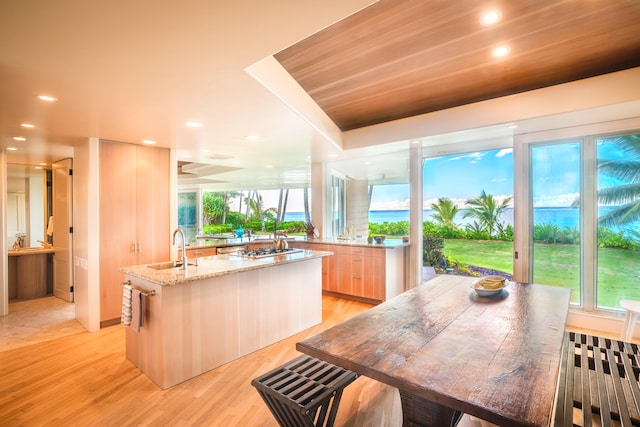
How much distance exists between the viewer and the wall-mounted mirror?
5559 millimetres

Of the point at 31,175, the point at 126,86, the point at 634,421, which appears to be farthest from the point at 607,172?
the point at 31,175

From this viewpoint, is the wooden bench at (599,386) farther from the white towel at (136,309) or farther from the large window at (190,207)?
the large window at (190,207)

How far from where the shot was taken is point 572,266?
365cm

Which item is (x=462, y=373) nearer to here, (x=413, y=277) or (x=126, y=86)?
(x=126, y=86)

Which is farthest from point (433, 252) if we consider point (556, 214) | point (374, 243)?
point (556, 214)

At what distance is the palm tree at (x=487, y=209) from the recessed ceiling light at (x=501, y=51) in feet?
7.05

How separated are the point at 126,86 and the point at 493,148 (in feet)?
14.4

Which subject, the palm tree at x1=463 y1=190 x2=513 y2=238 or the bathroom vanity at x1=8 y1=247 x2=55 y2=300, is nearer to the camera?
the palm tree at x1=463 y1=190 x2=513 y2=238

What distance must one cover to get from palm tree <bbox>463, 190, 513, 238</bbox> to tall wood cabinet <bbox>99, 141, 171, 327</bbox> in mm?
4469

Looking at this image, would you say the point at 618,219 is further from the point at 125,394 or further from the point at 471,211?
the point at 125,394

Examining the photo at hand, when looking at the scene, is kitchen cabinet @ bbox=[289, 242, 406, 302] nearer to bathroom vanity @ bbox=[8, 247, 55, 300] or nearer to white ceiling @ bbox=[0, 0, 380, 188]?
white ceiling @ bbox=[0, 0, 380, 188]

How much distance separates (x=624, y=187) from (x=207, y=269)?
453 centimetres

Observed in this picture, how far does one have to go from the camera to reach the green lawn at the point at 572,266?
11.1 feet

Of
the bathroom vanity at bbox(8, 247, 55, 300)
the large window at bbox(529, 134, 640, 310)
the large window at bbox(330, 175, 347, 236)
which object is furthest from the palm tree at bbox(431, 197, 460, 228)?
the bathroom vanity at bbox(8, 247, 55, 300)
